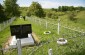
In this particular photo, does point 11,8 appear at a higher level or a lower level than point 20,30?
higher

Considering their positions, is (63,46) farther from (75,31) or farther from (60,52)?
(75,31)

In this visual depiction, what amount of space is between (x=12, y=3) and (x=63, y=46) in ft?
192

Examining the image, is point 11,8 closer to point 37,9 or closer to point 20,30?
point 37,9

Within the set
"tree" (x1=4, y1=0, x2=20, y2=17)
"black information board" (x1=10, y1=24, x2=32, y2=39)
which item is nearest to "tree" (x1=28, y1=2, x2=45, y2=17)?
"tree" (x1=4, y1=0, x2=20, y2=17)

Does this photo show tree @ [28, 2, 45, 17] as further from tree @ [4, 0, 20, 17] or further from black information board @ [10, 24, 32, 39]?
black information board @ [10, 24, 32, 39]

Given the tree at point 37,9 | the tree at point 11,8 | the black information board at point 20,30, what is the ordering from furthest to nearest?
the tree at point 11,8 < the tree at point 37,9 < the black information board at point 20,30

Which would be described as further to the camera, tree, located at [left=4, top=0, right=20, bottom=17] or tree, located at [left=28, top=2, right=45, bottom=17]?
tree, located at [left=4, top=0, right=20, bottom=17]

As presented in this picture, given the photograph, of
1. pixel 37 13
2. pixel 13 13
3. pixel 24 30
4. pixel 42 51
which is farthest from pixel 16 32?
pixel 13 13

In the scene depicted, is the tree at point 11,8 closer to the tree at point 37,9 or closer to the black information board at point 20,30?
the tree at point 37,9

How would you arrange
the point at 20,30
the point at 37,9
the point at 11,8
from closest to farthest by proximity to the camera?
the point at 20,30 → the point at 37,9 → the point at 11,8

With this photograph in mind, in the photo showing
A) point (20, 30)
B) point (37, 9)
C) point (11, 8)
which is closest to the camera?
point (20, 30)

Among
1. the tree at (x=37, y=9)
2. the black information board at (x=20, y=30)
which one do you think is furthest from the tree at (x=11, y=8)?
the black information board at (x=20, y=30)

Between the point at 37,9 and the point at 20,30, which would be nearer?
the point at 20,30

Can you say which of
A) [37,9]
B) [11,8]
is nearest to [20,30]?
[37,9]
